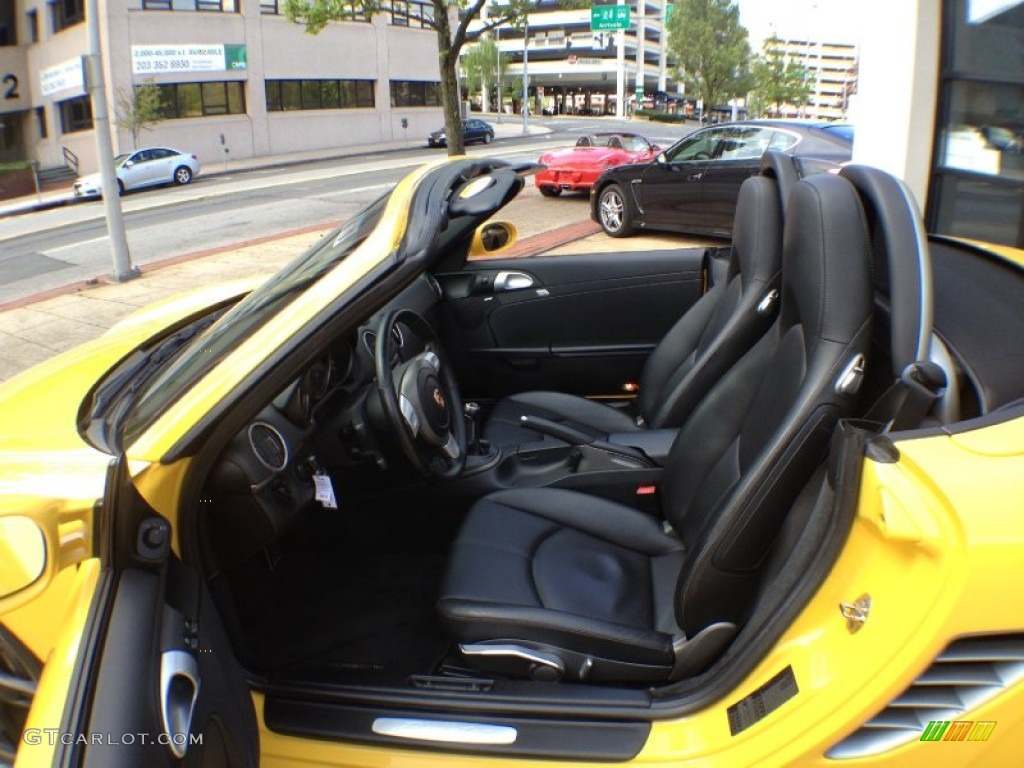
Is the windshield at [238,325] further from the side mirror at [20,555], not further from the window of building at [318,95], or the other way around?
the window of building at [318,95]

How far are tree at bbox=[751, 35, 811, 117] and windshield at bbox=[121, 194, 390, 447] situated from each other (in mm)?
61512

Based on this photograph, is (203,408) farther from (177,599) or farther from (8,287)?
(8,287)

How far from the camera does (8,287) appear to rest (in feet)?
36.1

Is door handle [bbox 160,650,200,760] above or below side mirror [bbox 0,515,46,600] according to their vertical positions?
below

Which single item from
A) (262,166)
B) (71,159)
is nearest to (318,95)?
(262,166)

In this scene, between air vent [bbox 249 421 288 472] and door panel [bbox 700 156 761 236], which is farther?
door panel [bbox 700 156 761 236]

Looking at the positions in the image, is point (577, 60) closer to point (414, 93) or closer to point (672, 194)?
point (414, 93)

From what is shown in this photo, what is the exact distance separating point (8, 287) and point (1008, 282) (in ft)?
39.9

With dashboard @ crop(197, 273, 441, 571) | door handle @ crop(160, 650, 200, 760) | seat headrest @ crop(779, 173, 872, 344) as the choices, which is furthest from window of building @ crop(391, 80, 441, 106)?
door handle @ crop(160, 650, 200, 760)

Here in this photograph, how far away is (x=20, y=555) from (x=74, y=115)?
37.1 meters

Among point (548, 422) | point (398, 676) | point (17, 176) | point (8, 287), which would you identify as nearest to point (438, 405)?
point (548, 422)

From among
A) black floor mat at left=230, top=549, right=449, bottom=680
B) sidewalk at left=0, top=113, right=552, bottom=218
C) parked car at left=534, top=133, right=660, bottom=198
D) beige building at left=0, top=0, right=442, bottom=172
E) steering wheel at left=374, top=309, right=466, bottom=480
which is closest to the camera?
black floor mat at left=230, top=549, right=449, bottom=680

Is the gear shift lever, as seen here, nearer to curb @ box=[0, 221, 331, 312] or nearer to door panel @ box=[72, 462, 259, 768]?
door panel @ box=[72, 462, 259, 768]

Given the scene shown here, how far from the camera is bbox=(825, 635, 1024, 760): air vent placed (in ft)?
4.25
